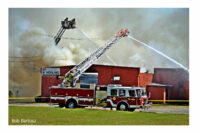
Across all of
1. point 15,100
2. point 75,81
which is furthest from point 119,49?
point 15,100

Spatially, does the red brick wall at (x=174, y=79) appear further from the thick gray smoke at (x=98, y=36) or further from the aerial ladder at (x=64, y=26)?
the aerial ladder at (x=64, y=26)

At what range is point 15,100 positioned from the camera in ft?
69.4

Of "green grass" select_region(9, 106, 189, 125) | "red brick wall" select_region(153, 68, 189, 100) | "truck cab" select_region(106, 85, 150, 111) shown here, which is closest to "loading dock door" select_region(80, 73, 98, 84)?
"truck cab" select_region(106, 85, 150, 111)

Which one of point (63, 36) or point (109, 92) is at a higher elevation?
point (63, 36)

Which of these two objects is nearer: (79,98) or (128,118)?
(128,118)

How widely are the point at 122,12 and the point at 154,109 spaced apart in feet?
18.1

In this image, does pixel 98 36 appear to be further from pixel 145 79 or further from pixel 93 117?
pixel 93 117

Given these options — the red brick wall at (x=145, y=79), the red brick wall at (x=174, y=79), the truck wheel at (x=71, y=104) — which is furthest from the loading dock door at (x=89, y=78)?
the red brick wall at (x=174, y=79)

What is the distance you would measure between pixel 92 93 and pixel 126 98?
193 centimetres

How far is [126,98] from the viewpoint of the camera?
21.2 metres

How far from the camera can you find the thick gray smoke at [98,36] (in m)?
20.6

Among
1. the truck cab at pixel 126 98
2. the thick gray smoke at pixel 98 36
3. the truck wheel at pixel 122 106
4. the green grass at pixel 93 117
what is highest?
the thick gray smoke at pixel 98 36

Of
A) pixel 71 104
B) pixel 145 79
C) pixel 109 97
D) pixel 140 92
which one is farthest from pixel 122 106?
pixel 71 104
